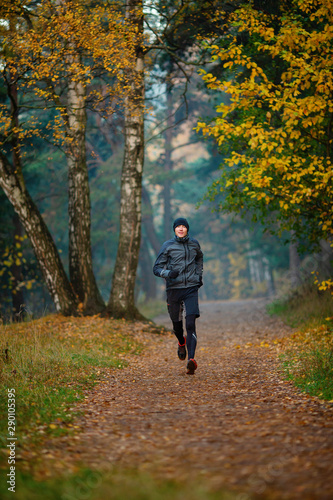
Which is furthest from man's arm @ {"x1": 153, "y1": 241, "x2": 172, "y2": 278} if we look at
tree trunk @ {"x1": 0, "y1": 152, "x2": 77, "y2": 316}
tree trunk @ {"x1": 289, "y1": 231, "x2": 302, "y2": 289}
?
tree trunk @ {"x1": 289, "y1": 231, "x2": 302, "y2": 289}

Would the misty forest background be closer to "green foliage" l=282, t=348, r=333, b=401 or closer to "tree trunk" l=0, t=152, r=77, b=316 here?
"tree trunk" l=0, t=152, r=77, b=316

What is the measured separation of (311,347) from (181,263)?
2801mm

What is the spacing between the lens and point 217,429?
4590 millimetres

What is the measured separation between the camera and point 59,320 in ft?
37.9

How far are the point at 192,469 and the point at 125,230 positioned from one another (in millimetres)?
9809

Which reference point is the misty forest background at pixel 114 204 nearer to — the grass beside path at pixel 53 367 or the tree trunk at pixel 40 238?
the tree trunk at pixel 40 238

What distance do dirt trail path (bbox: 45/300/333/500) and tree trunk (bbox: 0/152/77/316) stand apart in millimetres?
4200

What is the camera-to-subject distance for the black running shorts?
750 centimetres

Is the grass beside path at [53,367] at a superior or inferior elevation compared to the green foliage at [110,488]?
superior

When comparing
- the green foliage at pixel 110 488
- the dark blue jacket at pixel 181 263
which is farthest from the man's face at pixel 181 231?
the green foliage at pixel 110 488

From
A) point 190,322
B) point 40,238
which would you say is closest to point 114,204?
point 40,238

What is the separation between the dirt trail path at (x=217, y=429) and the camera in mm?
3346

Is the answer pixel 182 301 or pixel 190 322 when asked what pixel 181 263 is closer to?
pixel 182 301

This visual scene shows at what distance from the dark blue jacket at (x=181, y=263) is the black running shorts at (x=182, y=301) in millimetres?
88
